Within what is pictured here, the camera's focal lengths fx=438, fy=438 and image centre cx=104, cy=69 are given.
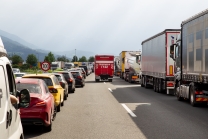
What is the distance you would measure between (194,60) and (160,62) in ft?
34.2

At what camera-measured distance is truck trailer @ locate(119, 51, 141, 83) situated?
4647 centimetres

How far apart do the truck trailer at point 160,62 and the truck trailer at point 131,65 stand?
786cm

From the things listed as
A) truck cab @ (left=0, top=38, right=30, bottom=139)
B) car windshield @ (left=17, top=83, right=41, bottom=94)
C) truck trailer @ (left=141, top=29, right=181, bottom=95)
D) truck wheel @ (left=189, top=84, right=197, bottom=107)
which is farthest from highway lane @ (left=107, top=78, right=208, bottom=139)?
truck trailer @ (left=141, top=29, right=181, bottom=95)

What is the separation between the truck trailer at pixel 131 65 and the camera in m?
46.5

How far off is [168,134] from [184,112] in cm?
574

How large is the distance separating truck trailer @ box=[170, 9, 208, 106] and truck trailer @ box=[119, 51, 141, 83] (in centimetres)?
2100

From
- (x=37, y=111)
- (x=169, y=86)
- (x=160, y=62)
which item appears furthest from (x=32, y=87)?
(x=160, y=62)

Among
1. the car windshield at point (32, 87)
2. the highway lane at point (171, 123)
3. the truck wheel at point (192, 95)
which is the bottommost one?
the highway lane at point (171, 123)

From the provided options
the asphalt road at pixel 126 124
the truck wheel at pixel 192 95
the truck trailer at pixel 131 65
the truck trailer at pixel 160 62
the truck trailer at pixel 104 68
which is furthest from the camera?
the truck trailer at pixel 104 68

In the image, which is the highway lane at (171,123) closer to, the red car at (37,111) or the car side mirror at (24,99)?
the red car at (37,111)

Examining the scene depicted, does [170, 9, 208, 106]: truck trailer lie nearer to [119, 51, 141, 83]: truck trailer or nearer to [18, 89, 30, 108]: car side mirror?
[18, 89, 30, 108]: car side mirror

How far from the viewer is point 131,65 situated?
4969 centimetres

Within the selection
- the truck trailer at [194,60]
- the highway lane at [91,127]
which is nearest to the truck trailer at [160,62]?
the truck trailer at [194,60]

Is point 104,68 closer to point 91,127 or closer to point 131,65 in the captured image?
point 131,65
